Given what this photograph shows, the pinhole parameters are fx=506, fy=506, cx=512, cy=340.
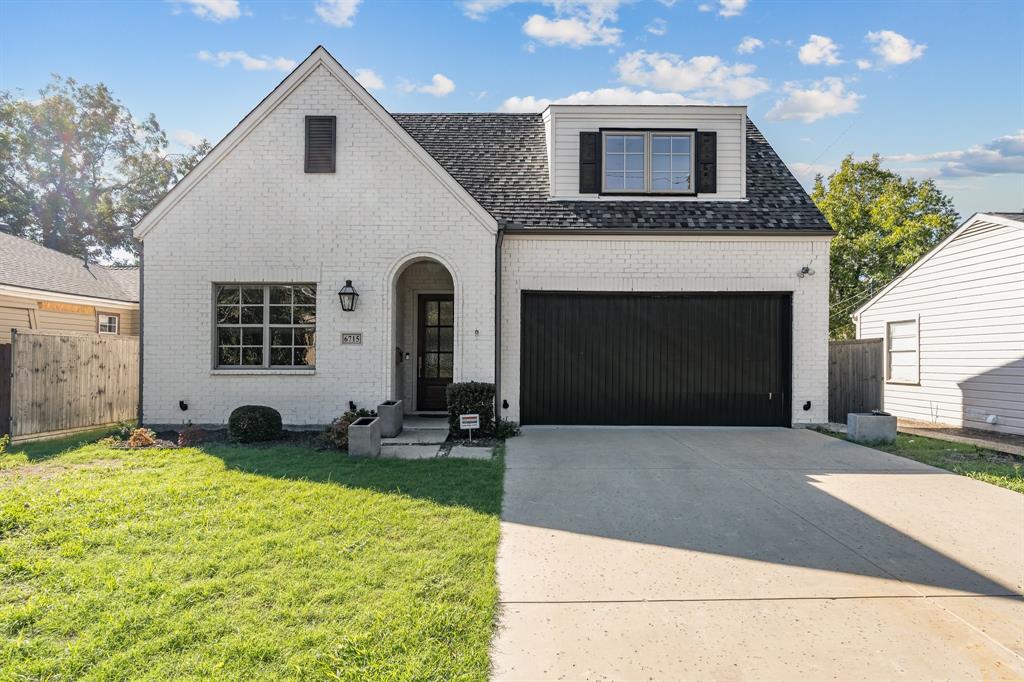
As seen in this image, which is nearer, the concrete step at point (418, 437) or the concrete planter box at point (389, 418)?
the concrete step at point (418, 437)

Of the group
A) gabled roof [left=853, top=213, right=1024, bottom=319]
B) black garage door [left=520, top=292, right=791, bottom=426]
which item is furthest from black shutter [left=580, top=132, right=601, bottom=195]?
gabled roof [left=853, top=213, right=1024, bottom=319]

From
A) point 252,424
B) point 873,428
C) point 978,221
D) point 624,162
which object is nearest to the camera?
point 252,424

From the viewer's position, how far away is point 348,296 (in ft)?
30.8

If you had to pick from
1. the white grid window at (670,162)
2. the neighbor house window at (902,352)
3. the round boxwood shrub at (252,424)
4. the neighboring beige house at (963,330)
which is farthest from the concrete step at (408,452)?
the neighbor house window at (902,352)

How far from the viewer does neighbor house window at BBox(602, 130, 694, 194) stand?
10.9 metres

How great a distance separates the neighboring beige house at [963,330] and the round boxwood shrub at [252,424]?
13918mm

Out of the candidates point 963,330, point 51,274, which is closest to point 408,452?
point 963,330

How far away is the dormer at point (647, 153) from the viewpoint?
10742mm

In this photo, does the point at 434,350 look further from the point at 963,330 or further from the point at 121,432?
the point at 963,330

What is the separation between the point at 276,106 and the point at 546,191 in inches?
Answer: 216

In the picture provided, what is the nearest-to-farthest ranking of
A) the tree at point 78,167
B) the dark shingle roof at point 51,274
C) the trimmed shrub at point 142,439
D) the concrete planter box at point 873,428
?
the trimmed shrub at point 142,439 < the concrete planter box at point 873,428 < the dark shingle roof at point 51,274 < the tree at point 78,167

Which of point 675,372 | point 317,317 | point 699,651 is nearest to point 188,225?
point 317,317

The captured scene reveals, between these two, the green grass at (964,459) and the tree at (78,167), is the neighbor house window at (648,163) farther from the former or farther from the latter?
the tree at (78,167)

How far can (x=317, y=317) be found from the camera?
9.54 metres
